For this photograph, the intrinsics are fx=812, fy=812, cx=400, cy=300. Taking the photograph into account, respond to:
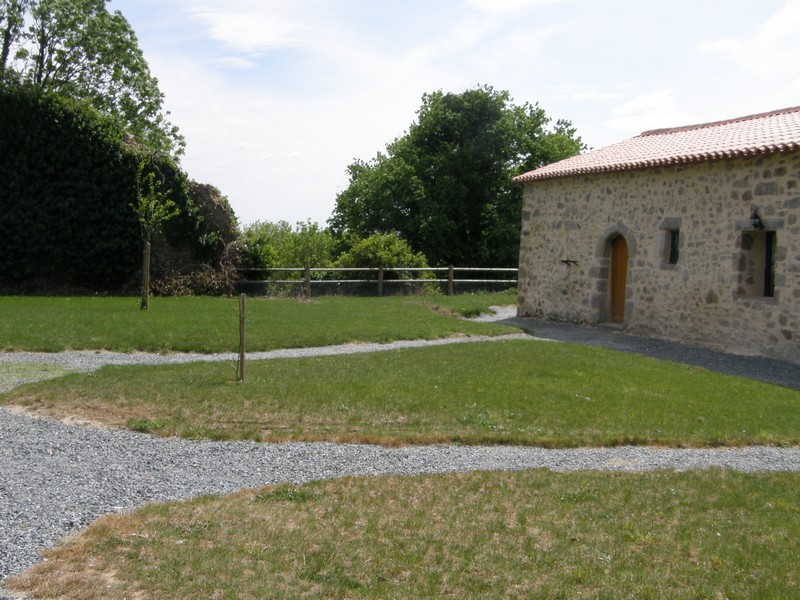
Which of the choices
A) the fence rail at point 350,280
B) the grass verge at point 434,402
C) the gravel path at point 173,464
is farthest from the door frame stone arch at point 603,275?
the gravel path at point 173,464

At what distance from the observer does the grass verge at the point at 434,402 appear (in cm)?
875

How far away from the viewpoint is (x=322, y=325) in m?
17.5

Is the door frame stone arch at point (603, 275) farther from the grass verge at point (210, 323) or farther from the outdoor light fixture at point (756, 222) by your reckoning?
the outdoor light fixture at point (756, 222)

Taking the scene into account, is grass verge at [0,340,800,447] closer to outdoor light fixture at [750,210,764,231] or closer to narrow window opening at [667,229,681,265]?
outdoor light fixture at [750,210,764,231]

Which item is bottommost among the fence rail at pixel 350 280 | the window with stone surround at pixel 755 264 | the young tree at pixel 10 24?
the fence rail at pixel 350 280

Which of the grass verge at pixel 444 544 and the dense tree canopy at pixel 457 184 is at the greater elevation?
the dense tree canopy at pixel 457 184

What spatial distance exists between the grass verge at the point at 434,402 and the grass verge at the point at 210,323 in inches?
90.8

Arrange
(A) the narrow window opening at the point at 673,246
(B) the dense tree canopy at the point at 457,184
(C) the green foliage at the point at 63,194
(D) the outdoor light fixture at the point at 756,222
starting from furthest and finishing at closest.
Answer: (B) the dense tree canopy at the point at 457,184
(C) the green foliage at the point at 63,194
(A) the narrow window opening at the point at 673,246
(D) the outdoor light fixture at the point at 756,222

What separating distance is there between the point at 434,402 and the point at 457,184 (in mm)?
26447

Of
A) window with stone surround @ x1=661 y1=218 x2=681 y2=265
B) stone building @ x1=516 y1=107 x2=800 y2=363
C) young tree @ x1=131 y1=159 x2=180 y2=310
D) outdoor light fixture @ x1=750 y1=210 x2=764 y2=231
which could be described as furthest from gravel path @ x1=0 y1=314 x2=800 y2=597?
young tree @ x1=131 y1=159 x2=180 y2=310

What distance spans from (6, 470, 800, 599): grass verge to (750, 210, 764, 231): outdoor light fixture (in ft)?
32.8

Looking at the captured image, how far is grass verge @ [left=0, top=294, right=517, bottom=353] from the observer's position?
47.4 ft

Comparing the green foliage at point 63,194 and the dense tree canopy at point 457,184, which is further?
the dense tree canopy at point 457,184

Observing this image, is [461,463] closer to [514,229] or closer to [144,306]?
[144,306]
